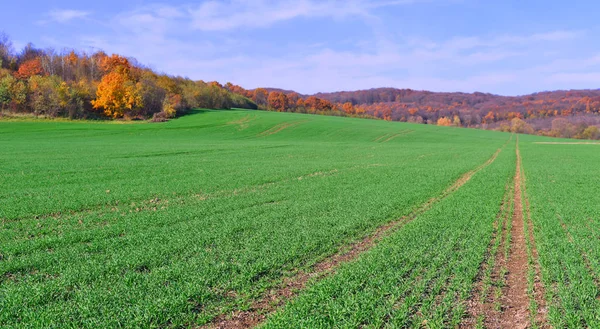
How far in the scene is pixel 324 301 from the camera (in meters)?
7.58

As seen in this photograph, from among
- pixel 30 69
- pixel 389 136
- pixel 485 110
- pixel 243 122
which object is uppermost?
pixel 30 69

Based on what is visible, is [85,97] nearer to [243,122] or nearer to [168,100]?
[168,100]

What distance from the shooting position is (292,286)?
8453 mm

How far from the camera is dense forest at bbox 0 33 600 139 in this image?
256 feet

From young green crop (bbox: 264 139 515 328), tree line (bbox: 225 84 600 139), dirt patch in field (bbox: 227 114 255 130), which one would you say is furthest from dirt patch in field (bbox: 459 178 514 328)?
tree line (bbox: 225 84 600 139)

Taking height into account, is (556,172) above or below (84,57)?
below

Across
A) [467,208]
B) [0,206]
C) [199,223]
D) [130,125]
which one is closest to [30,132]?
[130,125]

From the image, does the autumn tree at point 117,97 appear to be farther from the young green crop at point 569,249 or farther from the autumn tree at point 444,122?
the autumn tree at point 444,122

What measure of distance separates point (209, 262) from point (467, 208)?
1093 cm

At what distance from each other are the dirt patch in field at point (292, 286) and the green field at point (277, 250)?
0.21 feet

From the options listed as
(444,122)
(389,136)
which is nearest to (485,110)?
(444,122)

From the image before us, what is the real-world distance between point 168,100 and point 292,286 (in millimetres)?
87929

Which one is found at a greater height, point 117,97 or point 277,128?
point 117,97

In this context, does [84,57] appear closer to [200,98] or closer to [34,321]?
[200,98]
